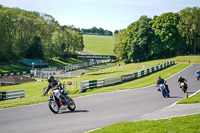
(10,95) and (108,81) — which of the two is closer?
(10,95)

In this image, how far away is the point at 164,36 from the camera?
81125mm

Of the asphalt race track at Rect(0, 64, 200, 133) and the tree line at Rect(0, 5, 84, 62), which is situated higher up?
the tree line at Rect(0, 5, 84, 62)

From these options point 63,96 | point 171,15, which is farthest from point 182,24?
point 63,96

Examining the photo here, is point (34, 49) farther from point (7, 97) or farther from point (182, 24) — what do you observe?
point (7, 97)

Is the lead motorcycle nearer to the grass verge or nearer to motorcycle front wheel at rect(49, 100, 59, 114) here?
motorcycle front wheel at rect(49, 100, 59, 114)

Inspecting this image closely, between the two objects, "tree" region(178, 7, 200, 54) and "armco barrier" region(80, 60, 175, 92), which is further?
"tree" region(178, 7, 200, 54)

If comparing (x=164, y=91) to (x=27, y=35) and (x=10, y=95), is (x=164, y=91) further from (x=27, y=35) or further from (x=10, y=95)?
(x=27, y=35)

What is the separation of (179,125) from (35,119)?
726 centimetres

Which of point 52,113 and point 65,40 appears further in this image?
point 65,40

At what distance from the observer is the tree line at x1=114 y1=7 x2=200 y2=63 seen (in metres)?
81.5

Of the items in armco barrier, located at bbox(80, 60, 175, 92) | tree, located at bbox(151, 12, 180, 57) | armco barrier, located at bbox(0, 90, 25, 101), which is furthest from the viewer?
tree, located at bbox(151, 12, 180, 57)

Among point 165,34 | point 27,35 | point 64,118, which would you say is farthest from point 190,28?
point 64,118

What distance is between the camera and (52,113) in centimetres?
1416

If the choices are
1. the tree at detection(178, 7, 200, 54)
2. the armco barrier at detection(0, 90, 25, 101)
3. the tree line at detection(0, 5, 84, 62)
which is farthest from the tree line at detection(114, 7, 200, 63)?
the armco barrier at detection(0, 90, 25, 101)
